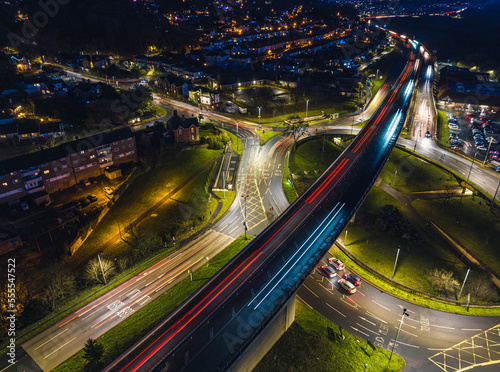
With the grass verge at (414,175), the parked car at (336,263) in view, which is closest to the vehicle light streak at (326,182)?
the parked car at (336,263)

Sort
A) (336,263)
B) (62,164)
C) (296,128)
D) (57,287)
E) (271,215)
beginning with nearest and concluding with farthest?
(57,287)
(336,263)
(271,215)
(62,164)
(296,128)

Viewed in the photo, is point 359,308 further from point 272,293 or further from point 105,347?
point 105,347

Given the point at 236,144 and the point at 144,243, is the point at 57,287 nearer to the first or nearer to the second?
the point at 144,243

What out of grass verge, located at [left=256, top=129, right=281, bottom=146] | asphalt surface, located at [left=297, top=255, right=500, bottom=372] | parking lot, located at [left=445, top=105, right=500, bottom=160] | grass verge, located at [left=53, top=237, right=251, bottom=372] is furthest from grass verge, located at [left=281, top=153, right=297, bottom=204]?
parking lot, located at [left=445, top=105, right=500, bottom=160]

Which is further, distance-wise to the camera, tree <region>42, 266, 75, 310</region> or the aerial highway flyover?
tree <region>42, 266, 75, 310</region>

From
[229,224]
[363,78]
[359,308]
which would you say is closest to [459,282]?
[359,308]

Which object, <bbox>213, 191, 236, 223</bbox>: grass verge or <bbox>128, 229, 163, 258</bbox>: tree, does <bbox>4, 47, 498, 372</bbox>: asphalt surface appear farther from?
<bbox>128, 229, 163, 258</bbox>: tree

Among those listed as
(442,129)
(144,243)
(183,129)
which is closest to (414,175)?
(442,129)
